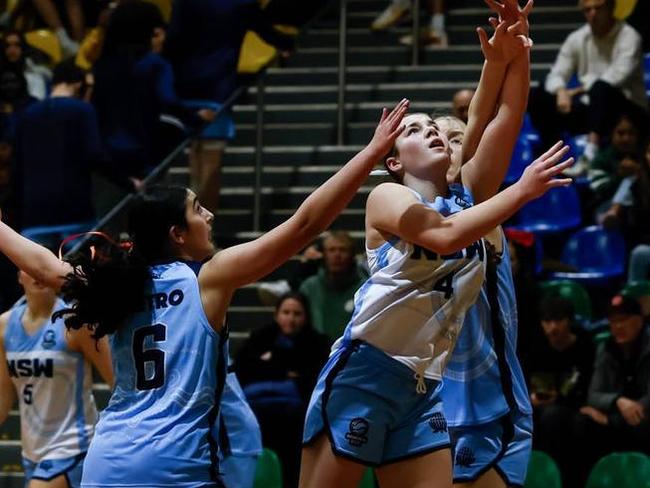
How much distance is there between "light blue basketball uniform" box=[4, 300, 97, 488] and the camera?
6.89 m

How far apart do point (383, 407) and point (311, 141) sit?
6.56m

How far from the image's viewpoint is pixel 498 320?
5301mm

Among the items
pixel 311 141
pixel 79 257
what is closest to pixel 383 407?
pixel 79 257

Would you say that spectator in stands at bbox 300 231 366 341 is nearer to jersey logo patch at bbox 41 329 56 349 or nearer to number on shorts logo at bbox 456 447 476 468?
jersey logo patch at bbox 41 329 56 349

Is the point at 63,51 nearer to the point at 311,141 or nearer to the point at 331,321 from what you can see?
the point at 311,141

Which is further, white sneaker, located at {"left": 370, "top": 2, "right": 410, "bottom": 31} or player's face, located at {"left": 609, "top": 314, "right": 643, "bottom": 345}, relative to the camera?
white sneaker, located at {"left": 370, "top": 2, "right": 410, "bottom": 31}

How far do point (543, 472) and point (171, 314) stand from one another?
363 centimetres

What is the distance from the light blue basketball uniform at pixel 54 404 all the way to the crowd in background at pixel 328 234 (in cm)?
172

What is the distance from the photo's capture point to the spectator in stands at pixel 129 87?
9664mm

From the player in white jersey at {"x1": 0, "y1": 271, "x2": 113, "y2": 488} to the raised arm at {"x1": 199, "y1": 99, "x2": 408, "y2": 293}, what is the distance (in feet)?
8.25

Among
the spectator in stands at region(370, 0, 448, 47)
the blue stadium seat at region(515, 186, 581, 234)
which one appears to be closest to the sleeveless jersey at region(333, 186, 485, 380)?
the blue stadium seat at region(515, 186, 581, 234)

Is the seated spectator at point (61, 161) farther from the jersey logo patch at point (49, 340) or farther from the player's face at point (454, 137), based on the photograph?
the player's face at point (454, 137)

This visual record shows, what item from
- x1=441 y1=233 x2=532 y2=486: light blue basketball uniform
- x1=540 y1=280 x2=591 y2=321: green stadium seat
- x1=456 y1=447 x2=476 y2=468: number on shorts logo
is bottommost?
x1=540 y1=280 x2=591 y2=321: green stadium seat

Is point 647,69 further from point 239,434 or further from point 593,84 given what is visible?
point 239,434
